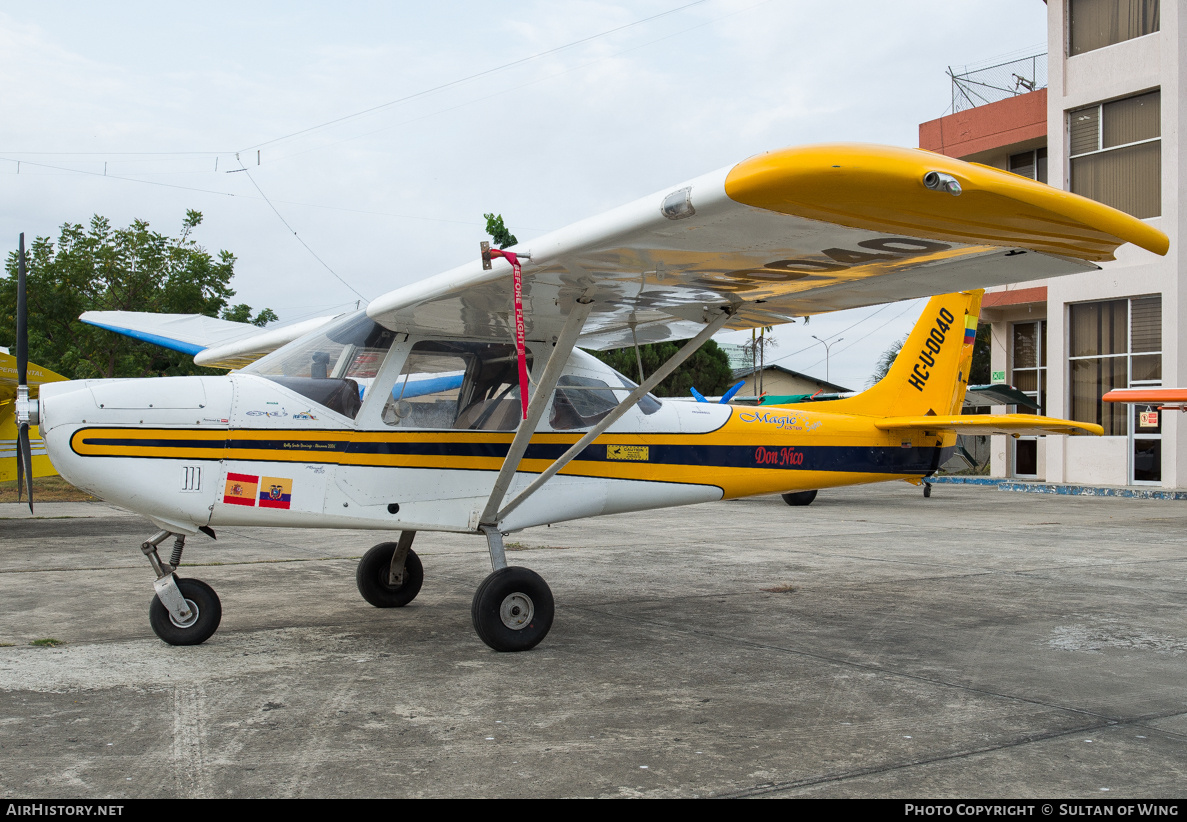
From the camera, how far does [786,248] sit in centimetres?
466

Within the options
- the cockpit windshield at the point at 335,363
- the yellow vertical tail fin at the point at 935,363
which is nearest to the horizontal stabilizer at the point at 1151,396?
the yellow vertical tail fin at the point at 935,363

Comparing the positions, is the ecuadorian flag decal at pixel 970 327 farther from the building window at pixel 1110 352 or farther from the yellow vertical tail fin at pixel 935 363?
the building window at pixel 1110 352

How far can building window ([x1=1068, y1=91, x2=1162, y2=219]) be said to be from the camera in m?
22.2

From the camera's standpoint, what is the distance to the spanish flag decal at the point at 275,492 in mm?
5461

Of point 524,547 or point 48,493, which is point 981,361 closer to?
point 48,493

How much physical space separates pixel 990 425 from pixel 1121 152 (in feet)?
56.1

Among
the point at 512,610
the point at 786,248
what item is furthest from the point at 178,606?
the point at 786,248

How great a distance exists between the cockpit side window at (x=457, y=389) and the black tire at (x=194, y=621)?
1534 mm

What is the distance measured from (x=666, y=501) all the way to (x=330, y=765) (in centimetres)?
376

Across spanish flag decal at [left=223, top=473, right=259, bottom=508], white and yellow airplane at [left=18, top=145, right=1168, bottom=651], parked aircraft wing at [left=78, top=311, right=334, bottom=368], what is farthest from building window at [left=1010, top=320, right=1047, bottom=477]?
spanish flag decal at [left=223, top=473, right=259, bottom=508]

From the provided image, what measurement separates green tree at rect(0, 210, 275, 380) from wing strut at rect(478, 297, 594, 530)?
73.6 ft
